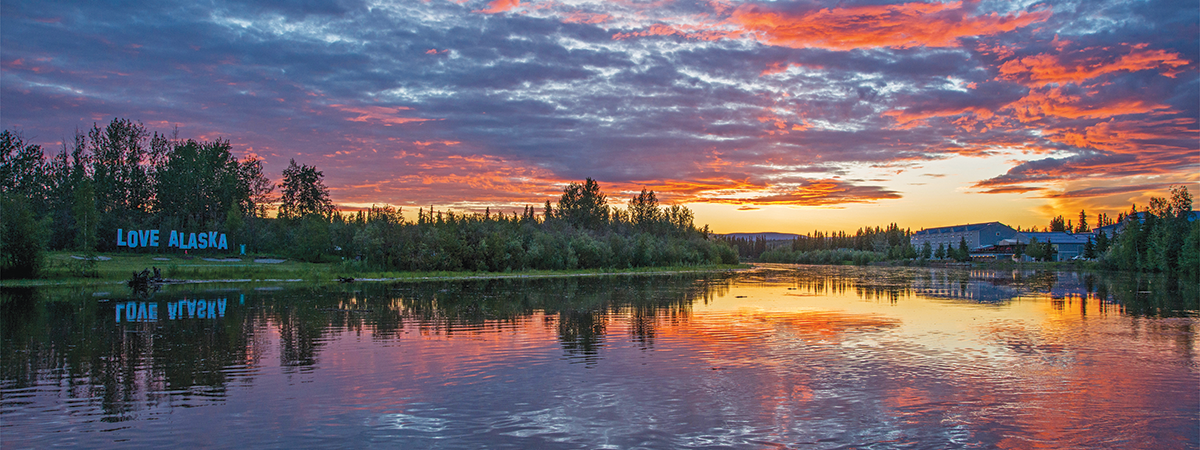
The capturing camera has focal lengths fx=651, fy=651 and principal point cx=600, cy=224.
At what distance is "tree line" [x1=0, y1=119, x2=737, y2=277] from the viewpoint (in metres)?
73.9

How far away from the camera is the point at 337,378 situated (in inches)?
617

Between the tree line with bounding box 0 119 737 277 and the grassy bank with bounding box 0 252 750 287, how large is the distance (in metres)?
3.76

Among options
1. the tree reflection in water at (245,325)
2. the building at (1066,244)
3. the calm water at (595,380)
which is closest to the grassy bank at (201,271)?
the tree reflection in water at (245,325)

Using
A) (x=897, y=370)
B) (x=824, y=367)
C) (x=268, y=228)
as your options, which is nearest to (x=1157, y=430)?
(x=897, y=370)

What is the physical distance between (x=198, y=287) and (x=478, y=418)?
145 feet

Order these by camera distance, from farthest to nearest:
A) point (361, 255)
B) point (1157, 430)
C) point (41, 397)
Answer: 1. point (361, 255)
2. point (41, 397)
3. point (1157, 430)

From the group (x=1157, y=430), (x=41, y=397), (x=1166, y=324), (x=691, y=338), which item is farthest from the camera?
(x=1166, y=324)

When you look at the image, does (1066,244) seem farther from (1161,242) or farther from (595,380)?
(595,380)

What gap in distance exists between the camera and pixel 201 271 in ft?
181

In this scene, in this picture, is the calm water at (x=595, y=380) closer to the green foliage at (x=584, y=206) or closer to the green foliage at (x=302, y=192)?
the green foliage at (x=302, y=192)

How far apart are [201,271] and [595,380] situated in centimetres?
A: 5212

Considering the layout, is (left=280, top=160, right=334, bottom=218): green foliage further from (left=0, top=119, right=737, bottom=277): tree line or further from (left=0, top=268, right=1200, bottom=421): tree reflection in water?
(left=0, top=268, right=1200, bottom=421): tree reflection in water

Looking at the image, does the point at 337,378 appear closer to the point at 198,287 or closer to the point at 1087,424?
the point at 1087,424

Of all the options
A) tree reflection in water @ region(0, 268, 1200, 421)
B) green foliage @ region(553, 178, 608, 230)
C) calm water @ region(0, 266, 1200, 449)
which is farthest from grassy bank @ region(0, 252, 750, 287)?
green foliage @ region(553, 178, 608, 230)
